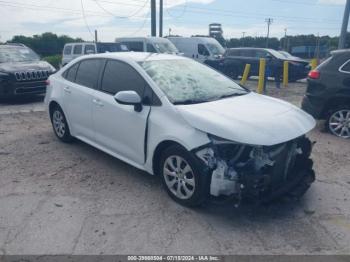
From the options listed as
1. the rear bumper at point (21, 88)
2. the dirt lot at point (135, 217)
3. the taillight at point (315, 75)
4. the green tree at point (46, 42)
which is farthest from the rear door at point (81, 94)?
the green tree at point (46, 42)

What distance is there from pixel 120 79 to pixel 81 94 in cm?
88

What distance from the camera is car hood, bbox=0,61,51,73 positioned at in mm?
9734

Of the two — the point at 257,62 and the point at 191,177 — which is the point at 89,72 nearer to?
the point at 191,177

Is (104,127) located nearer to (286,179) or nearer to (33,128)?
(286,179)

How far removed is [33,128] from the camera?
7234mm

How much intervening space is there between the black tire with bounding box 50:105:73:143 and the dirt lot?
2.05ft

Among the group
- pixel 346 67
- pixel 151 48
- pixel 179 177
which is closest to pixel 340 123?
pixel 346 67

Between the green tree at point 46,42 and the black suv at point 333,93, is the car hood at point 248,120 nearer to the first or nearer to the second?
the black suv at point 333,93

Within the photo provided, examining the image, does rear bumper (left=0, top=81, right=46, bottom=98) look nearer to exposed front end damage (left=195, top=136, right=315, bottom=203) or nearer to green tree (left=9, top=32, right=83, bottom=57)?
exposed front end damage (left=195, top=136, right=315, bottom=203)

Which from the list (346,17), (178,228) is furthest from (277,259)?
(346,17)

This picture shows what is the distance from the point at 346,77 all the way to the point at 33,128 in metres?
6.19

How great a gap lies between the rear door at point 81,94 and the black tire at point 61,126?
26cm

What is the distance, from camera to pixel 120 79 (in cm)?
457

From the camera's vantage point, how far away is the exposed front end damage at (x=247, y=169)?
11.1ft
